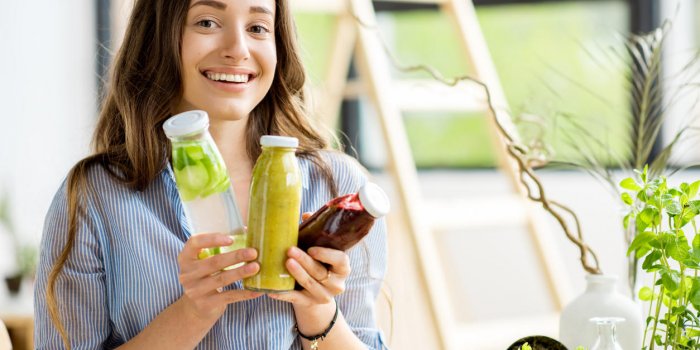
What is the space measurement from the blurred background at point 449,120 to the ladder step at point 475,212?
478 mm

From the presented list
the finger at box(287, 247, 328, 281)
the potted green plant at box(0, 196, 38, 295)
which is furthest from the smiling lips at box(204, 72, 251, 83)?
the potted green plant at box(0, 196, 38, 295)

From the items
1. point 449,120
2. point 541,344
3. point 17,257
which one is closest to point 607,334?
point 541,344

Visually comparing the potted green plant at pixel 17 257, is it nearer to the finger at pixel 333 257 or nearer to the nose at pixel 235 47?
the nose at pixel 235 47

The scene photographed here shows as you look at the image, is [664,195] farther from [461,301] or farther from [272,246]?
[461,301]

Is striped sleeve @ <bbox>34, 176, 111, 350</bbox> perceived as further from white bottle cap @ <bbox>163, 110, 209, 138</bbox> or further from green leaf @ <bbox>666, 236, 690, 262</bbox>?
green leaf @ <bbox>666, 236, 690, 262</bbox>

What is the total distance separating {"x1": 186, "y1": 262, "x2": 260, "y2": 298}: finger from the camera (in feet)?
3.56

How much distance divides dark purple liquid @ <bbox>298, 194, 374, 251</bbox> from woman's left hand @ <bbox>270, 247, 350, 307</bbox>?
1 centimetres

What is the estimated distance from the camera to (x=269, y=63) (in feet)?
4.53

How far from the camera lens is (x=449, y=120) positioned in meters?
3.70

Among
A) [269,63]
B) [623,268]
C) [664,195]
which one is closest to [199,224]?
[269,63]

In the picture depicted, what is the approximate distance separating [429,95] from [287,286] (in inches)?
64.1

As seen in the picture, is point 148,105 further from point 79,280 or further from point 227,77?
point 79,280

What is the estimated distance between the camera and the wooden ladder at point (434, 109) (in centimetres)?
240

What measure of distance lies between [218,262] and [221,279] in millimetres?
27
